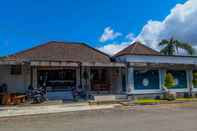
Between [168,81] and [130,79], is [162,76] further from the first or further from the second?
[130,79]

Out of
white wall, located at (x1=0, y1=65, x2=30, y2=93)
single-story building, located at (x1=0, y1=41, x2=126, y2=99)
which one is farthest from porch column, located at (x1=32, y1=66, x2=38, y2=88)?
white wall, located at (x1=0, y1=65, x2=30, y2=93)

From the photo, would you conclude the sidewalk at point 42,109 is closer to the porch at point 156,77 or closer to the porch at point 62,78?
the porch at point 62,78

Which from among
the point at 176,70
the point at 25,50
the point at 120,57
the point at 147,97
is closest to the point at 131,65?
the point at 120,57

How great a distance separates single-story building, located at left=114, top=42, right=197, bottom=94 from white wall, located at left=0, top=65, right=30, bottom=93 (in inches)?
300

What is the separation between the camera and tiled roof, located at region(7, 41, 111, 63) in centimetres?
2497

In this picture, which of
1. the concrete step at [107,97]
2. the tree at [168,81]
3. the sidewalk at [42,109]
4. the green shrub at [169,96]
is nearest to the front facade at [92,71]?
the tree at [168,81]

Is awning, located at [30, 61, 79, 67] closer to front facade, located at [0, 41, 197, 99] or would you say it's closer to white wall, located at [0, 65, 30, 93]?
front facade, located at [0, 41, 197, 99]

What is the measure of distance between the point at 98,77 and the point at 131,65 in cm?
329

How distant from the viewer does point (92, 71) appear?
26.7m

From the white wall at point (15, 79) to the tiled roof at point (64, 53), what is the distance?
941mm

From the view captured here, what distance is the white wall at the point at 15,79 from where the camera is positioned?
23842 millimetres

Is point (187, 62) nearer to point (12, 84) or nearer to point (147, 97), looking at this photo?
point (147, 97)

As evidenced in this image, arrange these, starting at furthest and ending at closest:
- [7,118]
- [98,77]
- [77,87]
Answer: [98,77], [77,87], [7,118]

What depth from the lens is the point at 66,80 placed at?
25.6m
